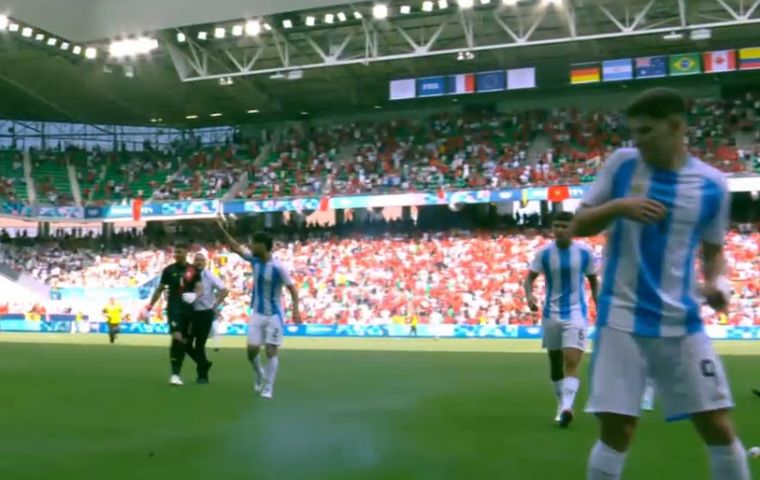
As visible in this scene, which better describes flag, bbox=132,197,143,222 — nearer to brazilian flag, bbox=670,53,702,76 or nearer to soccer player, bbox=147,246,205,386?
brazilian flag, bbox=670,53,702,76

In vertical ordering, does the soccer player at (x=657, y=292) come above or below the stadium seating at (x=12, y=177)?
below

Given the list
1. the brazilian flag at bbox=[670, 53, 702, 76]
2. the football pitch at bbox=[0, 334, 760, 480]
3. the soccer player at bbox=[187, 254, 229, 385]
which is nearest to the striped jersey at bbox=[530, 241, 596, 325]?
the football pitch at bbox=[0, 334, 760, 480]

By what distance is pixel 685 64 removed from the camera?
36719 millimetres

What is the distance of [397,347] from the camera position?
27766 mm

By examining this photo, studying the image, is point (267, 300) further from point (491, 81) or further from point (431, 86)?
point (431, 86)

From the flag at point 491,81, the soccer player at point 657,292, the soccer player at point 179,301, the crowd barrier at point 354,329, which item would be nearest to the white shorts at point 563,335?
the soccer player at point 657,292

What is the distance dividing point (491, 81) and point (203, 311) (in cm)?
2746

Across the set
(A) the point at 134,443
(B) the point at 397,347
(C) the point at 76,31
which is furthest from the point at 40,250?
(A) the point at 134,443

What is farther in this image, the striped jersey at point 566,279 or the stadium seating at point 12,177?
the stadium seating at point 12,177

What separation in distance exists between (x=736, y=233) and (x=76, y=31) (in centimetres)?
2821

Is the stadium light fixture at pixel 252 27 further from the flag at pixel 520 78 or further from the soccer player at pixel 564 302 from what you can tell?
the soccer player at pixel 564 302

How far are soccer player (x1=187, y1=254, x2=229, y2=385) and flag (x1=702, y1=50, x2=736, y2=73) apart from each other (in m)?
27.9

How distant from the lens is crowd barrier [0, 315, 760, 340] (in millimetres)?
32000

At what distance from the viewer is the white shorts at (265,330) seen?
41.1 ft
